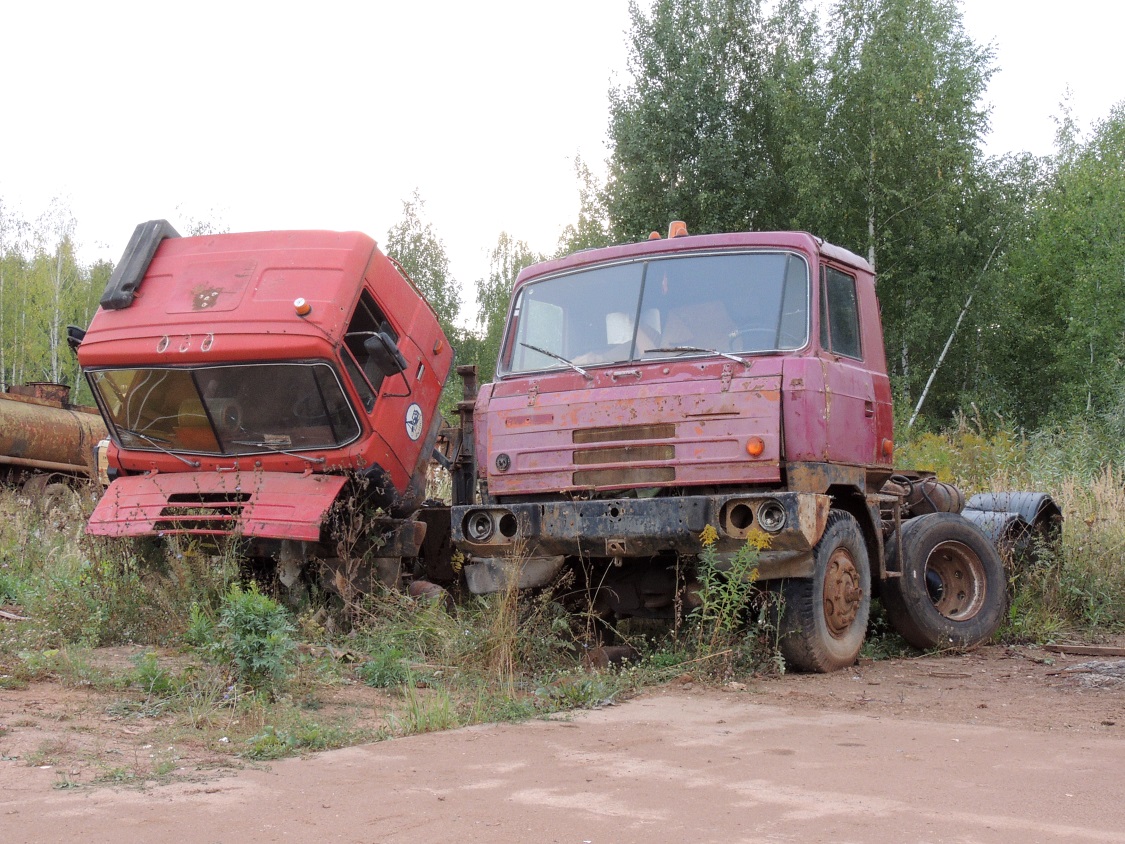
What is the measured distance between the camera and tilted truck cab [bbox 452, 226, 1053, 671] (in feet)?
22.2

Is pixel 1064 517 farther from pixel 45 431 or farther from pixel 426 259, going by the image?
pixel 426 259

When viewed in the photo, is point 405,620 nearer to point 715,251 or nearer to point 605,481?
point 605,481

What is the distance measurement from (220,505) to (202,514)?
0.46 feet

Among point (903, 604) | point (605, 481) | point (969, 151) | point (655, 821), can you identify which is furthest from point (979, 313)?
point (655, 821)

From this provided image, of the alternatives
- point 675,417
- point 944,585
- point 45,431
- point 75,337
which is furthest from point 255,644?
point 45,431

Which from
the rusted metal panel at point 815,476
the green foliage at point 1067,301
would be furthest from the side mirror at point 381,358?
the green foliage at point 1067,301

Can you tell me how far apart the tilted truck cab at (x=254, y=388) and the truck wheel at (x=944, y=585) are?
3668 mm

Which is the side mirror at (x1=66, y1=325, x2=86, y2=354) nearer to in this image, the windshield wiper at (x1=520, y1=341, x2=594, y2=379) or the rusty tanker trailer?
the windshield wiper at (x1=520, y1=341, x2=594, y2=379)

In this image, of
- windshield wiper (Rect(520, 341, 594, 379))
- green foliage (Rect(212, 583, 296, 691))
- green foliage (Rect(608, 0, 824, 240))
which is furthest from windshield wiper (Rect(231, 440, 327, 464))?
green foliage (Rect(608, 0, 824, 240))

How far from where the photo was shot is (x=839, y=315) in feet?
24.9

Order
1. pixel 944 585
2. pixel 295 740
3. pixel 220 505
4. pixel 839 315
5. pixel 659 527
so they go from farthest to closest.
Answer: pixel 944 585 < pixel 220 505 < pixel 839 315 < pixel 659 527 < pixel 295 740

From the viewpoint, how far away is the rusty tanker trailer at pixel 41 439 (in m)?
19.1

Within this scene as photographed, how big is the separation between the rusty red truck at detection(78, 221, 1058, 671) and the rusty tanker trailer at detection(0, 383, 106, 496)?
10972mm

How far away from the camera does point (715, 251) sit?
7.50m
